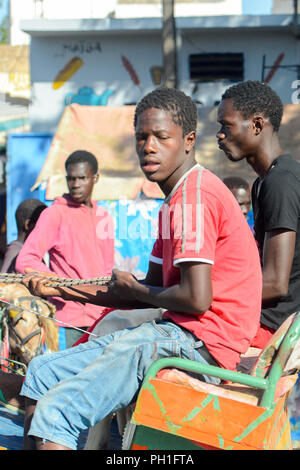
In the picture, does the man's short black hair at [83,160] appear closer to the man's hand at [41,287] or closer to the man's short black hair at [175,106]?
the man's hand at [41,287]

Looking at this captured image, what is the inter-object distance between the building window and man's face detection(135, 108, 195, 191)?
11936mm

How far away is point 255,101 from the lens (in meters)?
3.17

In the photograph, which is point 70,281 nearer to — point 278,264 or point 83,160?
point 278,264

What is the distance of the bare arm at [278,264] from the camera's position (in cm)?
285

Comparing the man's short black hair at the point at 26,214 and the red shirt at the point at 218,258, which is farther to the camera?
the man's short black hair at the point at 26,214

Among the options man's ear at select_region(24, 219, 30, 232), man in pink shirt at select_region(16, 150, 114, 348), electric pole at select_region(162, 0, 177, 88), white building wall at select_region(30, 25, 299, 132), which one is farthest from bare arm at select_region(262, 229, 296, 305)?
white building wall at select_region(30, 25, 299, 132)

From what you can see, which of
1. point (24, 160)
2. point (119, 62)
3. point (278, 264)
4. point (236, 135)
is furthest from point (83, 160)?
point (119, 62)

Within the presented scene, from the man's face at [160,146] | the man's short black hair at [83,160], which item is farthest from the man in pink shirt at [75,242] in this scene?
the man's face at [160,146]

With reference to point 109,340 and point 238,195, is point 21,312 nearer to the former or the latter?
point 109,340

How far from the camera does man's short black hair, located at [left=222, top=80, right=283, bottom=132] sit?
317 cm

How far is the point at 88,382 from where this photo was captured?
2264 millimetres

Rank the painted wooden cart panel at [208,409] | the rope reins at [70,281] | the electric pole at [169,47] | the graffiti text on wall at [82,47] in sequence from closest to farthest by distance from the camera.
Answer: the painted wooden cart panel at [208,409] → the rope reins at [70,281] → the electric pole at [169,47] → the graffiti text on wall at [82,47]

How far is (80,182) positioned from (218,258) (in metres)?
2.86

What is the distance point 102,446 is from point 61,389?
47 centimetres
